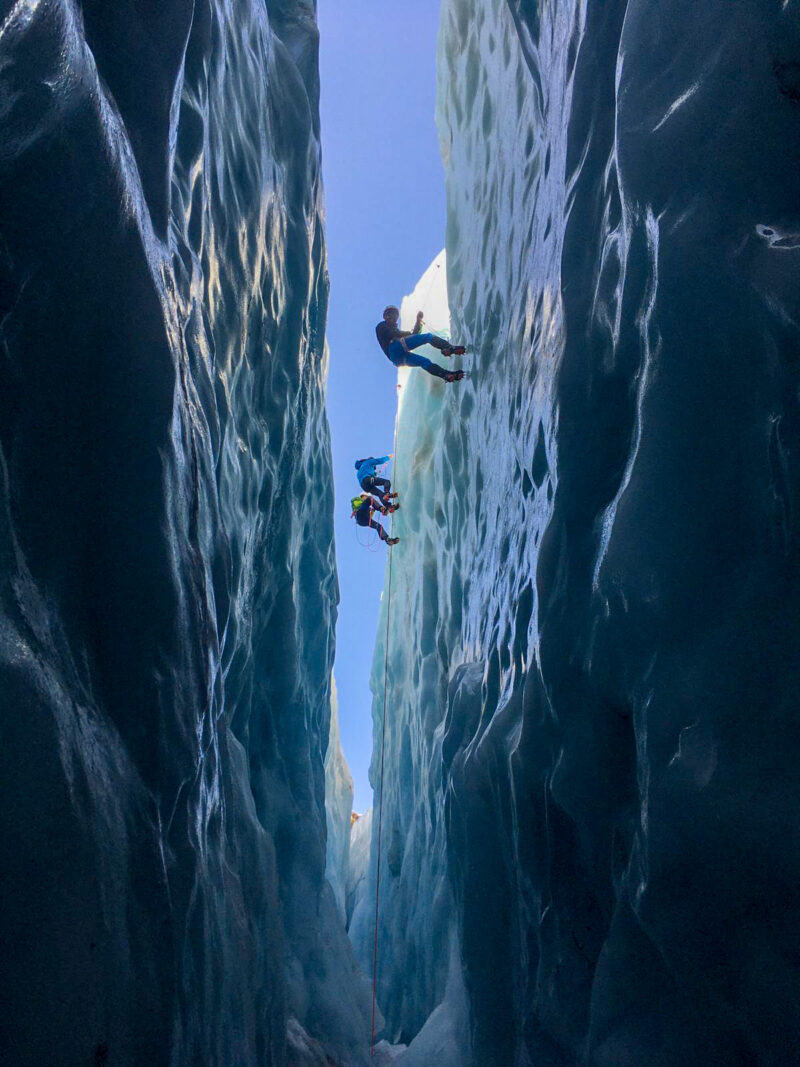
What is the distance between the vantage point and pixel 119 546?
2.26 meters

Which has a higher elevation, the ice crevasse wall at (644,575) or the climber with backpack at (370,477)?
the climber with backpack at (370,477)

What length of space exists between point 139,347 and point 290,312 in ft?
13.7

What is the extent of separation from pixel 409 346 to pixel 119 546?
560 centimetres

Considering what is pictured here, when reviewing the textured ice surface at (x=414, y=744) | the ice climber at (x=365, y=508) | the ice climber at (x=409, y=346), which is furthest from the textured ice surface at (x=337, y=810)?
the ice climber at (x=409, y=346)

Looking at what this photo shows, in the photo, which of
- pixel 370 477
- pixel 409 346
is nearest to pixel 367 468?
pixel 370 477

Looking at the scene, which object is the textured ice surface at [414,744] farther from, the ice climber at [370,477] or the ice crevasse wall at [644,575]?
the ice crevasse wall at [644,575]

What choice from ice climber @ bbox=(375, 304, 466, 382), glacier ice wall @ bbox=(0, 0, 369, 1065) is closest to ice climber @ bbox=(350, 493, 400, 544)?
ice climber @ bbox=(375, 304, 466, 382)

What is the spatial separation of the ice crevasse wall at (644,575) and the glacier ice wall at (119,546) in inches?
56.3

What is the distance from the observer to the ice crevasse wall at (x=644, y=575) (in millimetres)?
1920

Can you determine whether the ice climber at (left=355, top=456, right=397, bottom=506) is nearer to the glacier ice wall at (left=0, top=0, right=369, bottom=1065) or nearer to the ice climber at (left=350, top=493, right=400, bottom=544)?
the ice climber at (left=350, top=493, right=400, bottom=544)

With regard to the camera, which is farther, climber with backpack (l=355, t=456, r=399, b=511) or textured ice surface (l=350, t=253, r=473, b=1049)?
climber with backpack (l=355, t=456, r=399, b=511)

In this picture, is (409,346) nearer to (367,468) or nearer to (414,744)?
(367,468)

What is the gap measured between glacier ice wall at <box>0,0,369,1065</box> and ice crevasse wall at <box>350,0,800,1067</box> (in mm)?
1429

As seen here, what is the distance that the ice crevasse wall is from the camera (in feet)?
6.30
